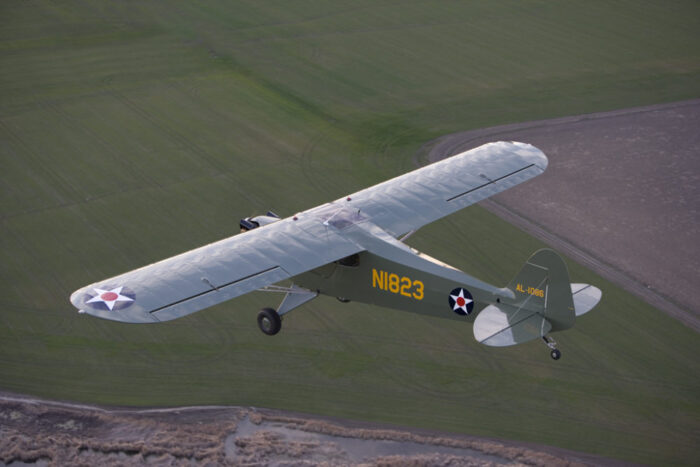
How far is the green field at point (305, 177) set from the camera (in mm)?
26500

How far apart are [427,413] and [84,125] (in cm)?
2723

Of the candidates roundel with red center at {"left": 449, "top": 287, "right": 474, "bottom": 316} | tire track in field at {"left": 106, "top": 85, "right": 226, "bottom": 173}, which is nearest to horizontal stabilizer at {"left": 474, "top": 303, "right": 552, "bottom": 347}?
roundel with red center at {"left": 449, "top": 287, "right": 474, "bottom": 316}

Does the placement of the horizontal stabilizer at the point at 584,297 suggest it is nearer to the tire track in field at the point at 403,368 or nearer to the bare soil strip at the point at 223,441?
the bare soil strip at the point at 223,441

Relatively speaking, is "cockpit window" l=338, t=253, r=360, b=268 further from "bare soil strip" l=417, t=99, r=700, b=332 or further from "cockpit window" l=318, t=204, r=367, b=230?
"bare soil strip" l=417, t=99, r=700, b=332

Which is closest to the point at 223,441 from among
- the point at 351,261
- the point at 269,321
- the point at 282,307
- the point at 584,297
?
the point at 269,321

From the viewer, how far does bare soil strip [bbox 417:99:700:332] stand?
32594mm

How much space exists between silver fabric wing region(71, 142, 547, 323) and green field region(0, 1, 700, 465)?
466cm

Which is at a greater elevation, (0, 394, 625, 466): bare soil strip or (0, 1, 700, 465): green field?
(0, 1, 700, 465): green field

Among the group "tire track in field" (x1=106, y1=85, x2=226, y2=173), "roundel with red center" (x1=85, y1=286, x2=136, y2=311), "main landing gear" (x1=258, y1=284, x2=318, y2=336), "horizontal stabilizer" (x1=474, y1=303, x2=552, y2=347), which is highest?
"roundel with red center" (x1=85, y1=286, x2=136, y2=311)

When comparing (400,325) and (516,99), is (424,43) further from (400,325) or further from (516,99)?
(400,325)

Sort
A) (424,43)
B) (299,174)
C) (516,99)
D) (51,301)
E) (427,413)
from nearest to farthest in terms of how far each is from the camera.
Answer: (427,413)
(51,301)
(299,174)
(516,99)
(424,43)

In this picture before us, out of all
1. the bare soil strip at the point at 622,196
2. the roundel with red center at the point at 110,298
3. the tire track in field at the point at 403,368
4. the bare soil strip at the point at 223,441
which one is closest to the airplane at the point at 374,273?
the roundel with red center at the point at 110,298

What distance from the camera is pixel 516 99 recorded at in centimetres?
4806

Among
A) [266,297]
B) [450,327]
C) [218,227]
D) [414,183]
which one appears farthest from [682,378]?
[218,227]
